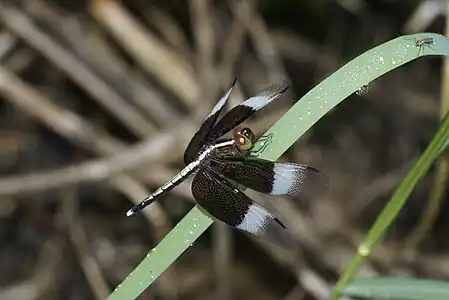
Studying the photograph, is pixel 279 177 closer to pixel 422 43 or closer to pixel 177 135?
pixel 422 43

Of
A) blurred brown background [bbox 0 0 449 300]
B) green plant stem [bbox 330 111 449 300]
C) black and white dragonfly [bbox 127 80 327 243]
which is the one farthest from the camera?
blurred brown background [bbox 0 0 449 300]

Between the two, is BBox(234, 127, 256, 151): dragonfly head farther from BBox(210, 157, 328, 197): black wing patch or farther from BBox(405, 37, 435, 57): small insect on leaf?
BBox(405, 37, 435, 57): small insect on leaf

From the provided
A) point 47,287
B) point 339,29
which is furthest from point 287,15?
point 47,287

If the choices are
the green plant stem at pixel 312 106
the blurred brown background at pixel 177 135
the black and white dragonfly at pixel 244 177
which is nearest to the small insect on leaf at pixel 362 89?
the green plant stem at pixel 312 106

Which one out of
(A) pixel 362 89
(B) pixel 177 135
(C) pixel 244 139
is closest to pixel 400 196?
(A) pixel 362 89

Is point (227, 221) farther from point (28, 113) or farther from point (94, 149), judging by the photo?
point (28, 113)

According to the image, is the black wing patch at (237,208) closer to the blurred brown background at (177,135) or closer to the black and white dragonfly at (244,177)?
the black and white dragonfly at (244,177)

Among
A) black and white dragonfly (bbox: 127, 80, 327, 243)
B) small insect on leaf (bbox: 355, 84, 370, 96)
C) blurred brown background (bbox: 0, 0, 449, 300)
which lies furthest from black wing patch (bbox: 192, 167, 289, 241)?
blurred brown background (bbox: 0, 0, 449, 300)

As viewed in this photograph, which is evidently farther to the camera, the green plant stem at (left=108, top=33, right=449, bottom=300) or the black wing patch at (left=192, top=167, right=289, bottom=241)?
the black wing patch at (left=192, top=167, right=289, bottom=241)
